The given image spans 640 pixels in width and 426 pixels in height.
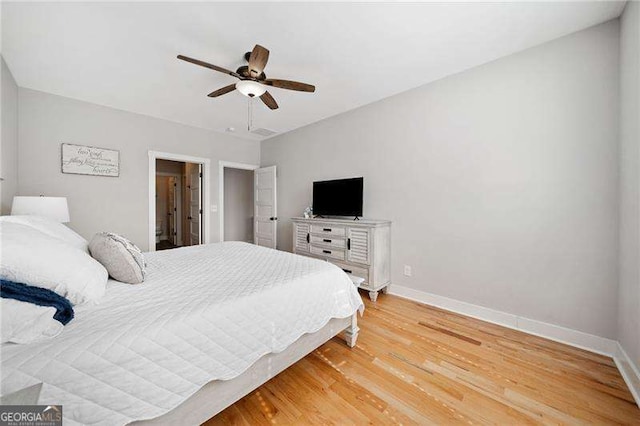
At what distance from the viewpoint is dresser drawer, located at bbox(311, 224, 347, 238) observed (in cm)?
317

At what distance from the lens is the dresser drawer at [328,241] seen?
317 centimetres

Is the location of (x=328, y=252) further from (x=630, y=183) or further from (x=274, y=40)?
(x=630, y=183)

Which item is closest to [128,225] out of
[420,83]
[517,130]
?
[420,83]

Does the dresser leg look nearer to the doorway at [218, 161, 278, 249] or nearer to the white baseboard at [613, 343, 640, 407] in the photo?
the white baseboard at [613, 343, 640, 407]

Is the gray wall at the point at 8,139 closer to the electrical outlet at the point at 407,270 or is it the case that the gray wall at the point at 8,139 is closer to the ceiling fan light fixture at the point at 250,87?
the ceiling fan light fixture at the point at 250,87

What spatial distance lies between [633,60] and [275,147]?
4393 millimetres

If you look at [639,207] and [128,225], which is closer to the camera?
[639,207]

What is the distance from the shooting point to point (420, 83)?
2.78m

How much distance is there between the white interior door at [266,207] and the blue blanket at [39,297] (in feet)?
12.2

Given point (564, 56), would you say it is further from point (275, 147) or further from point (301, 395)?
point (275, 147)

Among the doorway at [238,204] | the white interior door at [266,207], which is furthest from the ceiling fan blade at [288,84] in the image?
the doorway at [238,204]

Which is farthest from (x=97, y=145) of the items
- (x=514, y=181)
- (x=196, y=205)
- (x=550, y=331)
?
(x=550, y=331)

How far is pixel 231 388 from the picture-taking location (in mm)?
1195

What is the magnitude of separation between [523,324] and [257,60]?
3.30 meters
